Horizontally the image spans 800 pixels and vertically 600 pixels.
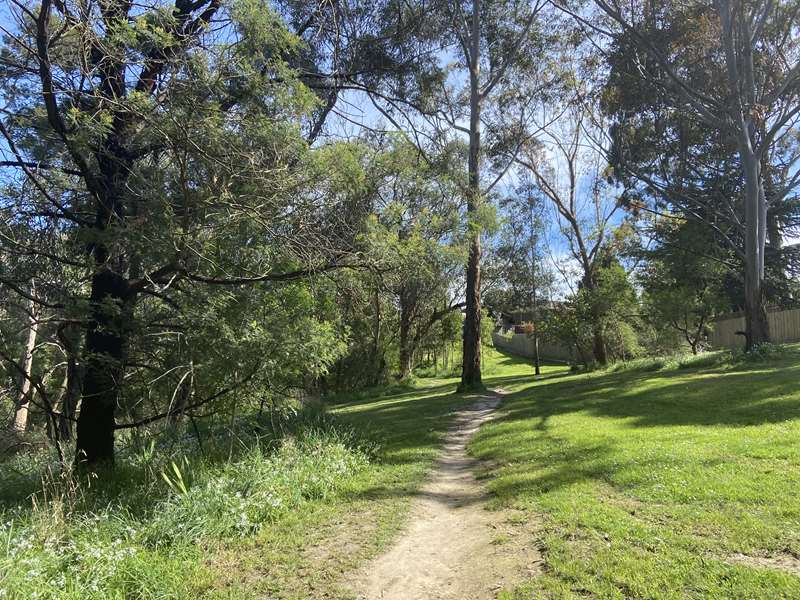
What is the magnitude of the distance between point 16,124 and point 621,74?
1772 cm

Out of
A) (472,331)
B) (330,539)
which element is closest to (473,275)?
(472,331)

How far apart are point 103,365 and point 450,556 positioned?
5.21 meters

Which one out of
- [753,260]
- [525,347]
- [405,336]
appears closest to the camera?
[753,260]

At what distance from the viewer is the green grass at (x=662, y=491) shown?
332cm

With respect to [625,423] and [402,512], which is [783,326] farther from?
[402,512]

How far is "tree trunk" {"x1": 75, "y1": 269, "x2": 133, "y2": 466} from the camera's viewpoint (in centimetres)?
663

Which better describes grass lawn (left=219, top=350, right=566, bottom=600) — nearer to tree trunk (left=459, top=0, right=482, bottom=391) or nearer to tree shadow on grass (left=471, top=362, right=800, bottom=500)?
tree shadow on grass (left=471, top=362, right=800, bottom=500)

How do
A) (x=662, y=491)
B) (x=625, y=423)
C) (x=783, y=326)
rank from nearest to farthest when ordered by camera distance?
(x=662, y=491)
(x=625, y=423)
(x=783, y=326)

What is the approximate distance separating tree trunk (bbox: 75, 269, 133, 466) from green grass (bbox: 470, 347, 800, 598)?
5032 mm

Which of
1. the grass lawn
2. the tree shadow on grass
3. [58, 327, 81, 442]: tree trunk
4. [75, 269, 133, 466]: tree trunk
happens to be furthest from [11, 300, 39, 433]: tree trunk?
the tree shadow on grass

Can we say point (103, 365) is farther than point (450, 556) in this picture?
Yes

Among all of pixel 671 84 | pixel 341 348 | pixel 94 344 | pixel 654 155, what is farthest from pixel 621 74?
pixel 94 344

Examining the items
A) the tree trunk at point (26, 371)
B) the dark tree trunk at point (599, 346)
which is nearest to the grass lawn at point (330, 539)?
the tree trunk at point (26, 371)

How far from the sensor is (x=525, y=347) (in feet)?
154
